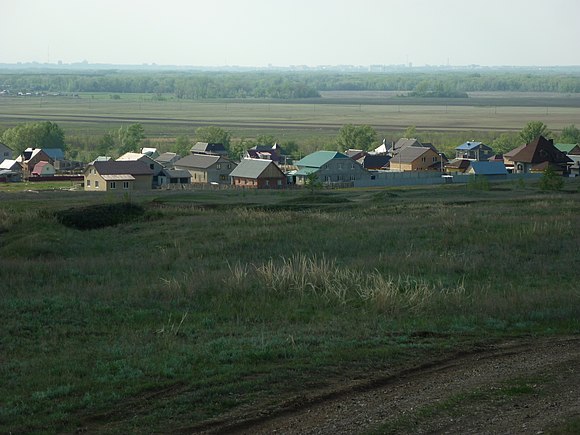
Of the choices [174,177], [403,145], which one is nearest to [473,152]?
[403,145]

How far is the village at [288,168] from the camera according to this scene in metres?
63.2

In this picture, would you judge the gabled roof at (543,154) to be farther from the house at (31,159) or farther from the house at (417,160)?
the house at (31,159)

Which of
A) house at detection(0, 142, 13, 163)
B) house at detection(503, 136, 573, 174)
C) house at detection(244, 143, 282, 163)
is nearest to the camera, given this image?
house at detection(503, 136, 573, 174)

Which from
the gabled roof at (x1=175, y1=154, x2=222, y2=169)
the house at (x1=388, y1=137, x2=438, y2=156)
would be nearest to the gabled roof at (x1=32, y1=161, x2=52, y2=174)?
the gabled roof at (x1=175, y1=154, x2=222, y2=169)

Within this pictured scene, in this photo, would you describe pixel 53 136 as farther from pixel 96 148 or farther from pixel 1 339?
pixel 1 339

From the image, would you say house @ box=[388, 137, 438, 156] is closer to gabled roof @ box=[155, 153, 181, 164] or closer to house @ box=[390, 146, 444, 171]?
house @ box=[390, 146, 444, 171]

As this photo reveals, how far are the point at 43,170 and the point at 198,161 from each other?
1227 centimetres

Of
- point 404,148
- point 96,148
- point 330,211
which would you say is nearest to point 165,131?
point 96,148

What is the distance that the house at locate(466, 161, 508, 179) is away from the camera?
221 ft

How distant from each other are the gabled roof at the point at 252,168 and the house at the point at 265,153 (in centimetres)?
1346

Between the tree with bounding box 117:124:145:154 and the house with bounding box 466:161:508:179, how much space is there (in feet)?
118

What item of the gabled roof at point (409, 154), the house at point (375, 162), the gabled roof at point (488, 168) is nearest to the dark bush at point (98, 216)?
the gabled roof at point (488, 168)

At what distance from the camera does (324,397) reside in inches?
382

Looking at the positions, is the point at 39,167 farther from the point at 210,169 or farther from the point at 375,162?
the point at 375,162
